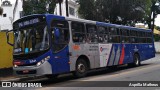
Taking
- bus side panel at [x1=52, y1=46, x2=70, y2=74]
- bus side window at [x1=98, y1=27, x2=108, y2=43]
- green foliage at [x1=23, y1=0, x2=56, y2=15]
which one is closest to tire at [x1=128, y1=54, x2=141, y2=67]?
bus side window at [x1=98, y1=27, x2=108, y2=43]

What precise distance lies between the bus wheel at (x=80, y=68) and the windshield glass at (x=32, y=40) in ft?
9.08

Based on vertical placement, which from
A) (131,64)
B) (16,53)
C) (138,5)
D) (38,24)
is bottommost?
(131,64)

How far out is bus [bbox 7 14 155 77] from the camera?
14.5 m

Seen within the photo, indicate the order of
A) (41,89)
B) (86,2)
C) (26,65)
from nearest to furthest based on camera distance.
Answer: (41,89), (26,65), (86,2)

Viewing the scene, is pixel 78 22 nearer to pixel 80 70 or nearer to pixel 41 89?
pixel 80 70

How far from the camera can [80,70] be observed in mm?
16828

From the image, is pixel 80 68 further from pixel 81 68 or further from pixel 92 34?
pixel 92 34

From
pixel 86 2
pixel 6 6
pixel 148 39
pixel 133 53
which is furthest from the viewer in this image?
pixel 6 6

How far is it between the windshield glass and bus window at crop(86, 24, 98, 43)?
12.1ft

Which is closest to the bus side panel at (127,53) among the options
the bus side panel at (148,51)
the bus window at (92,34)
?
the bus side panel at (148,51)

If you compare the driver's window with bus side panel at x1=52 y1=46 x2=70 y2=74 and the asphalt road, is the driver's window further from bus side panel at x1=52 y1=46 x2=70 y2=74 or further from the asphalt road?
the asphalt road

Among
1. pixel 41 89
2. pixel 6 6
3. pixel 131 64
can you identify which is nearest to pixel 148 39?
pixel 131 64

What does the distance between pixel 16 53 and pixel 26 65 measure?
3.02 ft

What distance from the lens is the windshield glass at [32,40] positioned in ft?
47.6
